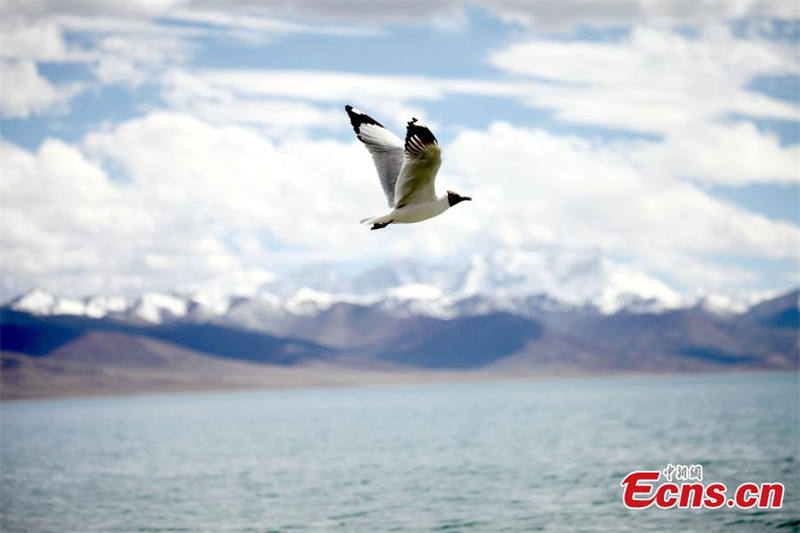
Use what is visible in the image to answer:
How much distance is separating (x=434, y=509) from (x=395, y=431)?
55.4 metres

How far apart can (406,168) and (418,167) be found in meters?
0.22

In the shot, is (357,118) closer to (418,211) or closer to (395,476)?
(418,211)

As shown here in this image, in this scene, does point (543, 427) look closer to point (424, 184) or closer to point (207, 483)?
point (207, 483)

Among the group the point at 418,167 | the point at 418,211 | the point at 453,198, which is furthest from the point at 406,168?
the point at 453,198

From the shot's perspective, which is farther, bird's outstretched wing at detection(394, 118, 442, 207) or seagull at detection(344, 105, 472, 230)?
seagull at detection(344, 105, 472, 230)

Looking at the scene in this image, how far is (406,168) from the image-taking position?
669 inches

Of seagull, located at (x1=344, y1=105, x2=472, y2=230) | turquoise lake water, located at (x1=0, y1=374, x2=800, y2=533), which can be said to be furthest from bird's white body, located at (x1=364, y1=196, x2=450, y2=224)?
turquoise lake water, located at (x1=0, y1=374, x2=800, y2=533)

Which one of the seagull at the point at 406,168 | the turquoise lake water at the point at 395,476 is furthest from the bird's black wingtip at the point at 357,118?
the turquoise lake water at the point at 395,476

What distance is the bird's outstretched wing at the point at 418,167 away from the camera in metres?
16.5

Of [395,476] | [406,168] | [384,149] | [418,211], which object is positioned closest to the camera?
[406,168]

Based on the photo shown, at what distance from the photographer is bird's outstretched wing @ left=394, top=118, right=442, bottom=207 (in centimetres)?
1650

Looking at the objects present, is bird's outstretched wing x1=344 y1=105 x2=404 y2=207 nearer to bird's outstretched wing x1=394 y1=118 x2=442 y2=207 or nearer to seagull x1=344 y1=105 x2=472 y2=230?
seagull x1=344 y1=105 x2=472 y2=230

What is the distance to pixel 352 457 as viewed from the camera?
68000mm

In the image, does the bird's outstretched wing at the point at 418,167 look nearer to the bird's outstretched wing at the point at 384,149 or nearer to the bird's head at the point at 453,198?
the bird's head at the point at 453,198
